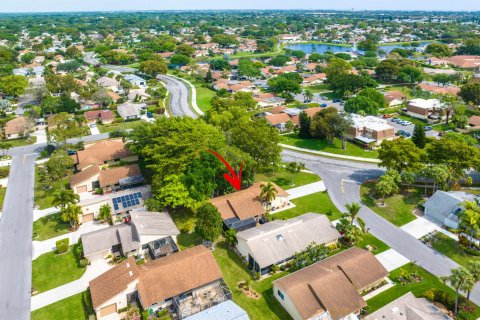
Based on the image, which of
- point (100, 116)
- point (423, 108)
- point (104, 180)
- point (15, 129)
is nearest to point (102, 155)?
point (104, 180)

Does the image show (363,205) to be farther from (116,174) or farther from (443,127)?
(443,127)

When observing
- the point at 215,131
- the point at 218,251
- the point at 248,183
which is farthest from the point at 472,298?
the point at 215,131

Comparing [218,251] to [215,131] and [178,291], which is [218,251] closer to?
[178,291]

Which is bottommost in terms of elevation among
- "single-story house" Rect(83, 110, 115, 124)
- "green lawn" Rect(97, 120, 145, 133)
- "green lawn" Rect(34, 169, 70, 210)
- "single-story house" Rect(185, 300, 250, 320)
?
"single-story house" Rect(185, 300, 250, 320)

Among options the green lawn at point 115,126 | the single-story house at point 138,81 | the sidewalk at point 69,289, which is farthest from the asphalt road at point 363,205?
the single-story house at point 138,81

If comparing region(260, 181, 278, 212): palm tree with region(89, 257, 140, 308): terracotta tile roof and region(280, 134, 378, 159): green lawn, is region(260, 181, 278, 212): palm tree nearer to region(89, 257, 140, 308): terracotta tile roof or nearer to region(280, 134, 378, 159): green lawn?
region(89, 257, 140, 308): terracotta tile roof

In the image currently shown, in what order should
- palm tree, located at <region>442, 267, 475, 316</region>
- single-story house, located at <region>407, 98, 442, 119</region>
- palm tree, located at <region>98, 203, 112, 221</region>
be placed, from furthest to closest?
single-story house, located at <region>407, 98, 442, 119</region>, palm tree, located at <region>98, 203, 112, 221</region>, palm tree, located at <region>442, 267, 475, 316</region>

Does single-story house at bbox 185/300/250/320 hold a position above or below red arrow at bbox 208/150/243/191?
below

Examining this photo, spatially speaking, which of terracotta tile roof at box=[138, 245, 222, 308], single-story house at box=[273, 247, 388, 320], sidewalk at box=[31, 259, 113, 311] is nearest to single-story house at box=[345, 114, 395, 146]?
single-story house at box=[273, 247, 388, 320]
